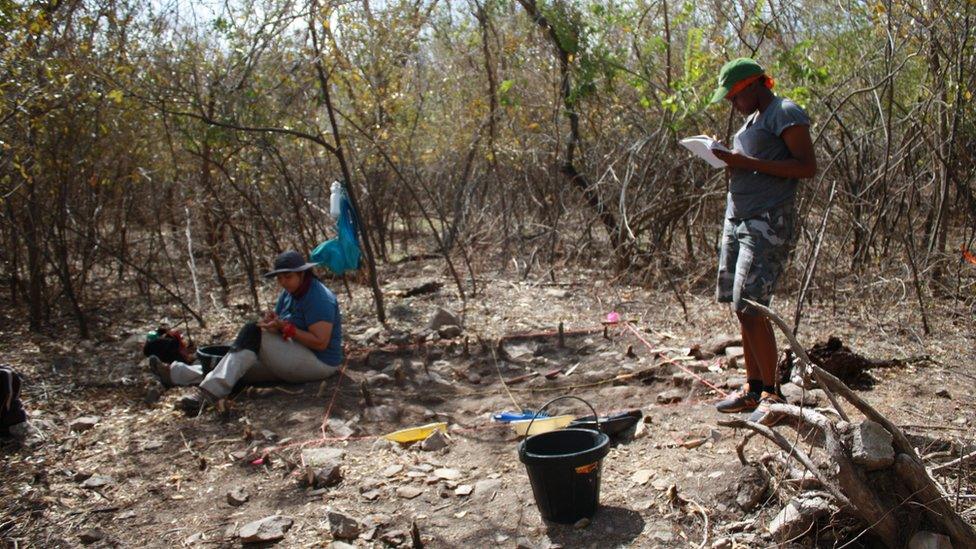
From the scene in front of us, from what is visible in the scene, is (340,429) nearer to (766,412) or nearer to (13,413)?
(13,413)

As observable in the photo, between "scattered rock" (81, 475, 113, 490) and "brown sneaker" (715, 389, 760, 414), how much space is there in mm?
2885

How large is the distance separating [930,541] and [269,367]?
3913mm

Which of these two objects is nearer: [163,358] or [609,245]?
[163,358]

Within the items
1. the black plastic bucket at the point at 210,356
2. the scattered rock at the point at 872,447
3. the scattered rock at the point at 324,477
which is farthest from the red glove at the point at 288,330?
the scattered rock at the point at 872,447

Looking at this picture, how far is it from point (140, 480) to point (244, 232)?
415cm

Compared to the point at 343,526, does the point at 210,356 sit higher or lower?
higher

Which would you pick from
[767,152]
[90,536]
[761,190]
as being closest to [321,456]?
[90,536]

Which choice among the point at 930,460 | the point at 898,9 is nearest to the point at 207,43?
the point at 898,9

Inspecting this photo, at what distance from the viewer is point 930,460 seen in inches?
135

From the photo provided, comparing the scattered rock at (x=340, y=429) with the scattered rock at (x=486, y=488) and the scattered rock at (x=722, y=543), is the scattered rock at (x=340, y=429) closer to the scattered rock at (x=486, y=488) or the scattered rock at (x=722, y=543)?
the scattered rock at (x=486, y=488)

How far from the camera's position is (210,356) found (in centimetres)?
595

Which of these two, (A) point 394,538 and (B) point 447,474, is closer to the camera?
(A) point 394,538

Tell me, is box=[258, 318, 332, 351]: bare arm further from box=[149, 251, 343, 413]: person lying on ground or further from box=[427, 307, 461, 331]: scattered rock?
box=[427, 307, 461, 331]: scattered rock

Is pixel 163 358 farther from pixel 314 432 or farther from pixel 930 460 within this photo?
pixel 930 460
